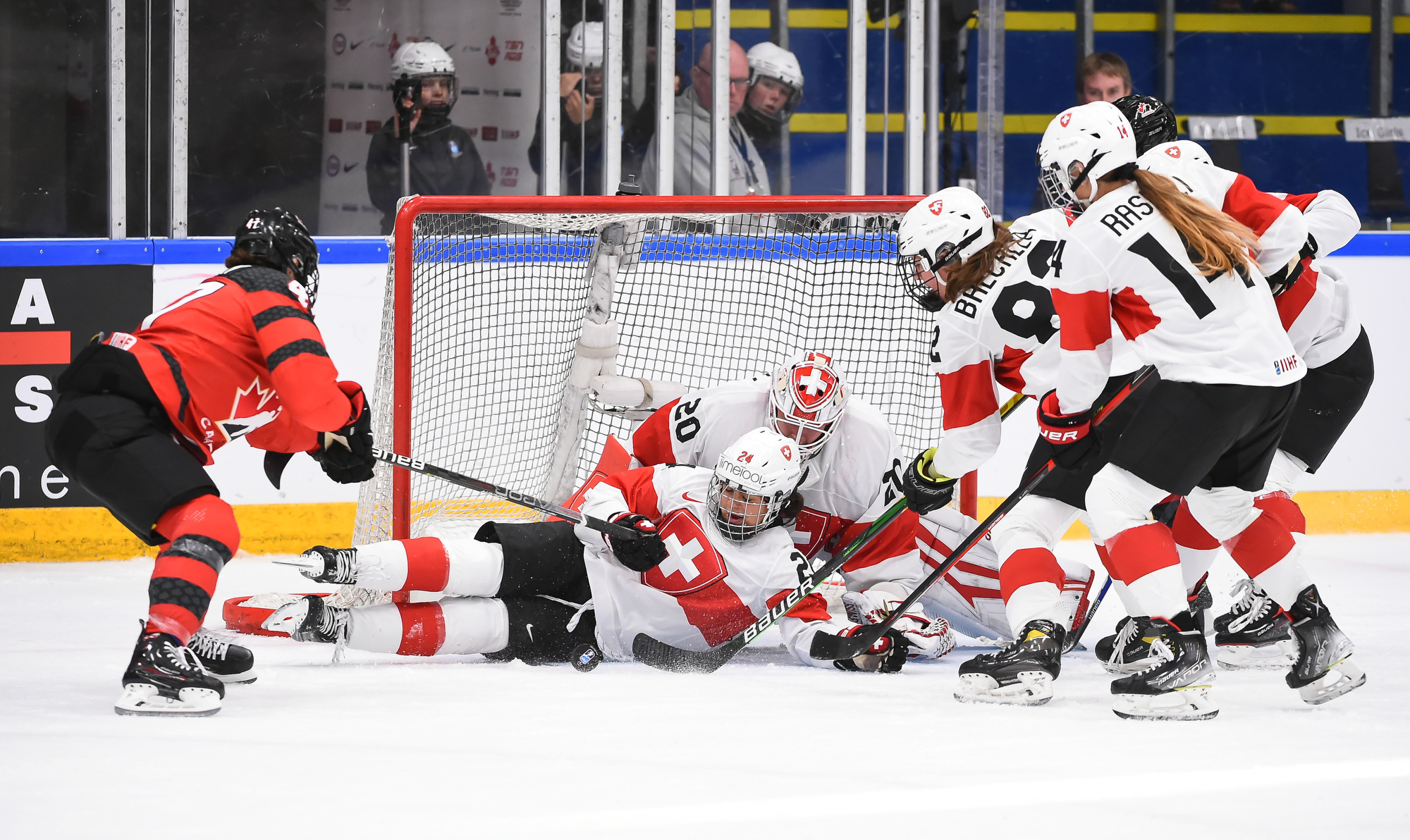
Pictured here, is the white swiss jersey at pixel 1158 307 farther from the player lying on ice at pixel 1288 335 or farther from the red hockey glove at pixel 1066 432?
the player lying on ice at pixel 1288 335

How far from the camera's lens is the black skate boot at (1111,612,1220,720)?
242 cm

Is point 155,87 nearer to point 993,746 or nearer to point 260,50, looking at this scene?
point 260,50

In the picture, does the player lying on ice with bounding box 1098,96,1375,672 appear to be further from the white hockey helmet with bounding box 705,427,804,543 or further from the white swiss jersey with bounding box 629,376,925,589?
the white hockey helmet with bounding box 705,427,804,543

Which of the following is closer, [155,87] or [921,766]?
[921,766]

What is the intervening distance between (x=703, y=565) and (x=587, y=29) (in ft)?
7.18

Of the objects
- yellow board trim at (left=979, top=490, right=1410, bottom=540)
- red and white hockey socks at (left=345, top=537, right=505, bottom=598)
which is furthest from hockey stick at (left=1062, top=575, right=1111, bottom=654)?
yellow board trim at (left=979, top=490, right=1410, bottom=540)

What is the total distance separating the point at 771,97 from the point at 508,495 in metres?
Answer: 2.03

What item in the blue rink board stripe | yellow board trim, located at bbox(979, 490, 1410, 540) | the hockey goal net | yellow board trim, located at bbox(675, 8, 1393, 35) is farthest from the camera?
yellow board trim, located at bbox(675, 8, 1393, 35)

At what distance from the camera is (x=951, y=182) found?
4750mm

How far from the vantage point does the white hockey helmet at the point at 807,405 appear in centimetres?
312

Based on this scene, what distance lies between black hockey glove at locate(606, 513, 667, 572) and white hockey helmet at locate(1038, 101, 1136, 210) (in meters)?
1.02

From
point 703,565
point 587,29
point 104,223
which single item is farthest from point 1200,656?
point 104,223

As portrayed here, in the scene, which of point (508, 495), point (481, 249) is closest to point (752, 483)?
point (508, 495)

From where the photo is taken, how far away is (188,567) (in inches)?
96.8
